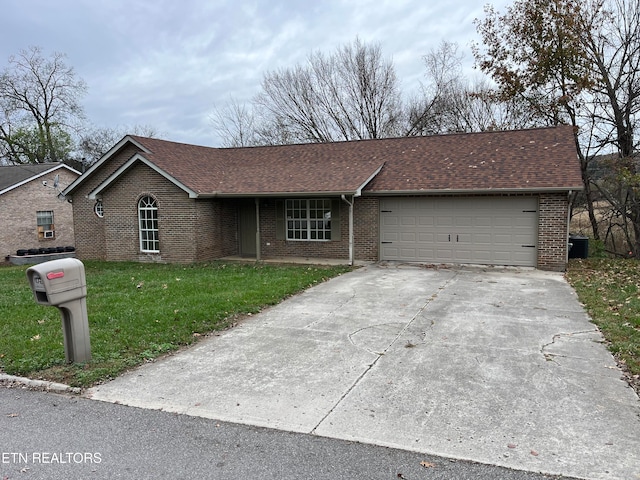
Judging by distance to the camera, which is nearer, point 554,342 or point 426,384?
point 426,384

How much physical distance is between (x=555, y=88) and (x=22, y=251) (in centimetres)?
2746

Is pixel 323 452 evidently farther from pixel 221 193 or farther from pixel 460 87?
pixel 460 87

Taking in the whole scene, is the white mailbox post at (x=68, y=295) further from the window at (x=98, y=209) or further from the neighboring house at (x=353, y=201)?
the window at (x=98, y=209)

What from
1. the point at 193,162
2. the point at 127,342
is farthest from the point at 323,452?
the point at 193,162

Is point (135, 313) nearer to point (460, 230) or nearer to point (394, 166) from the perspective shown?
point (460, 230)

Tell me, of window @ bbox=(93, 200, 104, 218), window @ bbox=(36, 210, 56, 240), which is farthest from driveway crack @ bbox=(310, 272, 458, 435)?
window @ bbox=(36, 210, 56, 240)

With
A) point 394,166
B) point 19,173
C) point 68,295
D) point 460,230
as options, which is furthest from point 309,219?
point 19,173

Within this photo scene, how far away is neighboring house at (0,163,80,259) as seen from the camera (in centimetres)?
2564

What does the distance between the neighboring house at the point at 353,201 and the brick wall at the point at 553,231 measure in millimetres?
28

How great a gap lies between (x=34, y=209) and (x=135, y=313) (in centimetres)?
2311

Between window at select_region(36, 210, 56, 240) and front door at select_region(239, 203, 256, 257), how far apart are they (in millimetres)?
16213

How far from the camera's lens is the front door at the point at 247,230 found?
17.5 m

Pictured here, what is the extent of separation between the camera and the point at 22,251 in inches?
995

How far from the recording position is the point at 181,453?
12.1 feet
